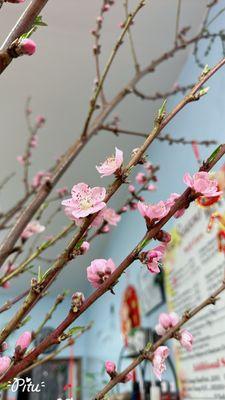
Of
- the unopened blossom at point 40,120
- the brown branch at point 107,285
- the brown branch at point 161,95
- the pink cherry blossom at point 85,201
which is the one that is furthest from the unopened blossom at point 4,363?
the unopened blossom at point 40,120

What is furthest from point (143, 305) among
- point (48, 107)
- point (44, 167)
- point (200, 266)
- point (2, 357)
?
point (2, 357)

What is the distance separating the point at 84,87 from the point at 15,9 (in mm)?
387

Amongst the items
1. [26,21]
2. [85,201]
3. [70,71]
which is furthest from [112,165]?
[70,71]

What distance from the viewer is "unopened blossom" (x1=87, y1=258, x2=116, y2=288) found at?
0.88ft

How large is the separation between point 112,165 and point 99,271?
79 millimetres

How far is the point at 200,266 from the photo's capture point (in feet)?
3.21

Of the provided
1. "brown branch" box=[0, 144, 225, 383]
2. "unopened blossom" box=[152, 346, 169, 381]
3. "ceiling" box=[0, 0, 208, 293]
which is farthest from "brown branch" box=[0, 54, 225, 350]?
"ceiling" box=[0, 0, 208, 293]

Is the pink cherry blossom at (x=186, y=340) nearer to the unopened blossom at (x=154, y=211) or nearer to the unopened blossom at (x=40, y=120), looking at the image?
the unopened blossom at (x=154, y=211)

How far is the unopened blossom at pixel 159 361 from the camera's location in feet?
0.96

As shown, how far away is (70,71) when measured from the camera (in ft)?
4.04

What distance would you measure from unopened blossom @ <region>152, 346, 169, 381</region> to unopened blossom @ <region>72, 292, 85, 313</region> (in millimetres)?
92

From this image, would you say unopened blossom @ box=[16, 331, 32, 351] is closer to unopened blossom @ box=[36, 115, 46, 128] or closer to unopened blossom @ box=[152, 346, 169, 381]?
unopened blossom @ box=[152, 346, 169, 381]

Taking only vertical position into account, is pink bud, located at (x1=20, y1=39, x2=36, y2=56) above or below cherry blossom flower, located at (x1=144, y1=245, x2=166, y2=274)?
above

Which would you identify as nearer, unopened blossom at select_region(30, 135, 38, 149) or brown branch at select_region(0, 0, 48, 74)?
brown branch at select_region(0, 0, 48, 74)
